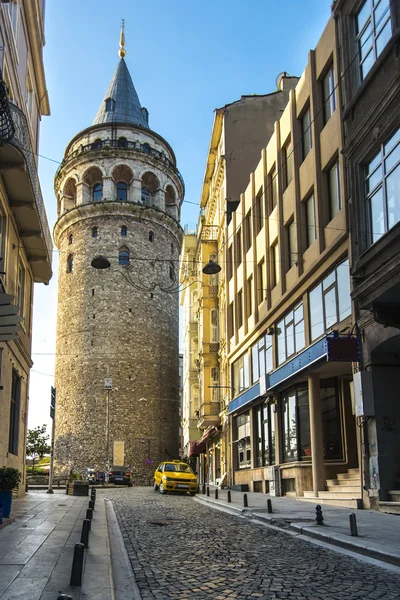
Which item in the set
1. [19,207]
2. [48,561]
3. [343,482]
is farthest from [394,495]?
[19,207]

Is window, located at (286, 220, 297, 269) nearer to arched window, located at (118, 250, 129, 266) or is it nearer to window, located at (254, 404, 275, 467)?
window, located at (254, 404, 275, 467)

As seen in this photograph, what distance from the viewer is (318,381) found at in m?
20.2

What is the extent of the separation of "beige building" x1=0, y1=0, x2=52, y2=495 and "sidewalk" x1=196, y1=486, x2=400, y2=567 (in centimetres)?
706

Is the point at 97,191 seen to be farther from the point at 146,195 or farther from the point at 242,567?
the point at 242,567

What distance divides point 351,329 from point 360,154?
170 inches

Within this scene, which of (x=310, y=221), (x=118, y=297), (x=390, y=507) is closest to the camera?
(x=390, y=507)

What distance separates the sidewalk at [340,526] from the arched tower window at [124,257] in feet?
116

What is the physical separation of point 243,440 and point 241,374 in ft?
10.0

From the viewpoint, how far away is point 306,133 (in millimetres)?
21391

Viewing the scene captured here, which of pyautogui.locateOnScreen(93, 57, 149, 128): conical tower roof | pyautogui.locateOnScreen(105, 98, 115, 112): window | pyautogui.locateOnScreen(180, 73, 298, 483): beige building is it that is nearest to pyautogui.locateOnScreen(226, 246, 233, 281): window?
pyautogui.locateOnScreen(180, 73, 298, 483): beige building

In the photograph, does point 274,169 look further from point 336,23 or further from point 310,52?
point 336,23

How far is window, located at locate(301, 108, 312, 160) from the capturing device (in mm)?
21062

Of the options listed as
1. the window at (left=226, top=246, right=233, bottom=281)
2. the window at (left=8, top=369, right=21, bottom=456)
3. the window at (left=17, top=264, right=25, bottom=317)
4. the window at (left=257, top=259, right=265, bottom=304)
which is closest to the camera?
the window at (left=8, top=369, right=21, bottom=456)

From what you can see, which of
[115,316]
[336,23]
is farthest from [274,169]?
[115,316]
